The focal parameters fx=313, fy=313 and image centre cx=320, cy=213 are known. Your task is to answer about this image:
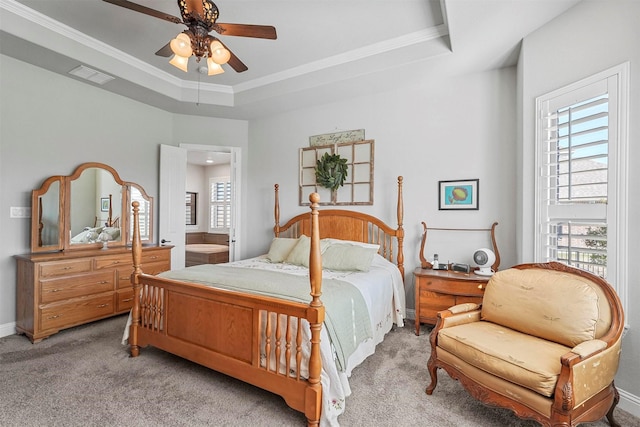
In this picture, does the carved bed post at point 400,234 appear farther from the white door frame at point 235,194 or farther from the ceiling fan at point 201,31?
the white door frame at point 235,194

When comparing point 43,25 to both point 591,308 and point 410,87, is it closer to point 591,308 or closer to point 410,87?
point 410,87

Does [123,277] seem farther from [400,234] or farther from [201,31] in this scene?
[400,234]

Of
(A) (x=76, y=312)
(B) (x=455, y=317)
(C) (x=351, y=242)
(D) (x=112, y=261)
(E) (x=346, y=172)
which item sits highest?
(E) (x=346, y=172)

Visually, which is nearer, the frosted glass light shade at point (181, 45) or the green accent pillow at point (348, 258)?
the frosted glass light shade at point (181, 45)

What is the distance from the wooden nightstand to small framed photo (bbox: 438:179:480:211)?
2.47ft

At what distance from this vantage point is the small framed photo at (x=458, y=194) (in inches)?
136

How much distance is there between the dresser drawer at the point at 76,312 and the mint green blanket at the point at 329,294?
140cm

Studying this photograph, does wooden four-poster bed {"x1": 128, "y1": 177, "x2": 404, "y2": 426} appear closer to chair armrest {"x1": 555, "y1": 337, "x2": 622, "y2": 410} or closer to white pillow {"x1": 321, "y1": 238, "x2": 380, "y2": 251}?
white pillow {"x1": 321, "y1": 238, "x2": 380, "y2": 251}

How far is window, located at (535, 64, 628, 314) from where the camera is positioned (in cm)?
204

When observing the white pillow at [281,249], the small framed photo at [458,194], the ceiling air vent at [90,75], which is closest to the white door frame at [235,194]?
the white pillow at [281,249]

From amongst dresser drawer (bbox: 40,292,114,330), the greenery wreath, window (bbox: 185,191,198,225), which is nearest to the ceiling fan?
the greenery wreath

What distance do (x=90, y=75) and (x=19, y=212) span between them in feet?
5.42

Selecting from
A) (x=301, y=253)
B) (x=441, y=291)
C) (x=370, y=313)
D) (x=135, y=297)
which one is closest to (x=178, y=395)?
(x=135, y=297)

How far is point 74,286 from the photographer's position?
331cm
